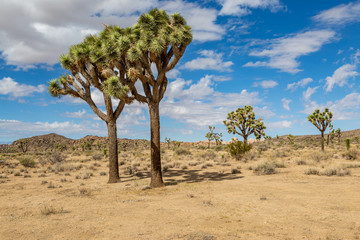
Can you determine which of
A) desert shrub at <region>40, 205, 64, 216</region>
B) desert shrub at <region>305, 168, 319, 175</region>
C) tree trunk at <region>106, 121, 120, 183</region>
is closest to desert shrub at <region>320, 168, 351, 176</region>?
desert shrub at <region>305, 168, 319, 175</region>

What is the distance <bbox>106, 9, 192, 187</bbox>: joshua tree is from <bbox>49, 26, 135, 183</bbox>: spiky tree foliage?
185 mm

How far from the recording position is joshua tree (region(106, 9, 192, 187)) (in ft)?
38.0

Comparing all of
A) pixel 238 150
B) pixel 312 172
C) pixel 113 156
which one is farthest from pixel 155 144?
pixel 238 150

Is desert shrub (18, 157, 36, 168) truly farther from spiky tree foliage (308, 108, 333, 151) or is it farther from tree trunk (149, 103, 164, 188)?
spiky tree foliage (308, 108, 333, 151)

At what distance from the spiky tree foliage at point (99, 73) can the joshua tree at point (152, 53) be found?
185 mm

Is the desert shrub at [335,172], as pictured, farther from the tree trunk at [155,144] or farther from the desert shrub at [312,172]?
the tree trunk at [155,144]

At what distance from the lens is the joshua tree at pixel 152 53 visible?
11578mm

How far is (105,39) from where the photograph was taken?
45.2ft

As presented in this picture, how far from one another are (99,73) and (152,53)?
4310mm

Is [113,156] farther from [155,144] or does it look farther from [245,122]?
[245,122]

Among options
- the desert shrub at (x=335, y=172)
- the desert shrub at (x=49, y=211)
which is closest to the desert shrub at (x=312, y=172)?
the desert shrub at (x=335, y=172)

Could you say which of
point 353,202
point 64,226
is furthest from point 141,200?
point 353,202

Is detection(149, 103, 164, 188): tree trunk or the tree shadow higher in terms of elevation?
detection(149, 103, 164, 188): tree trunk

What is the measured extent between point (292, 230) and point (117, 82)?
9247 millimetres
